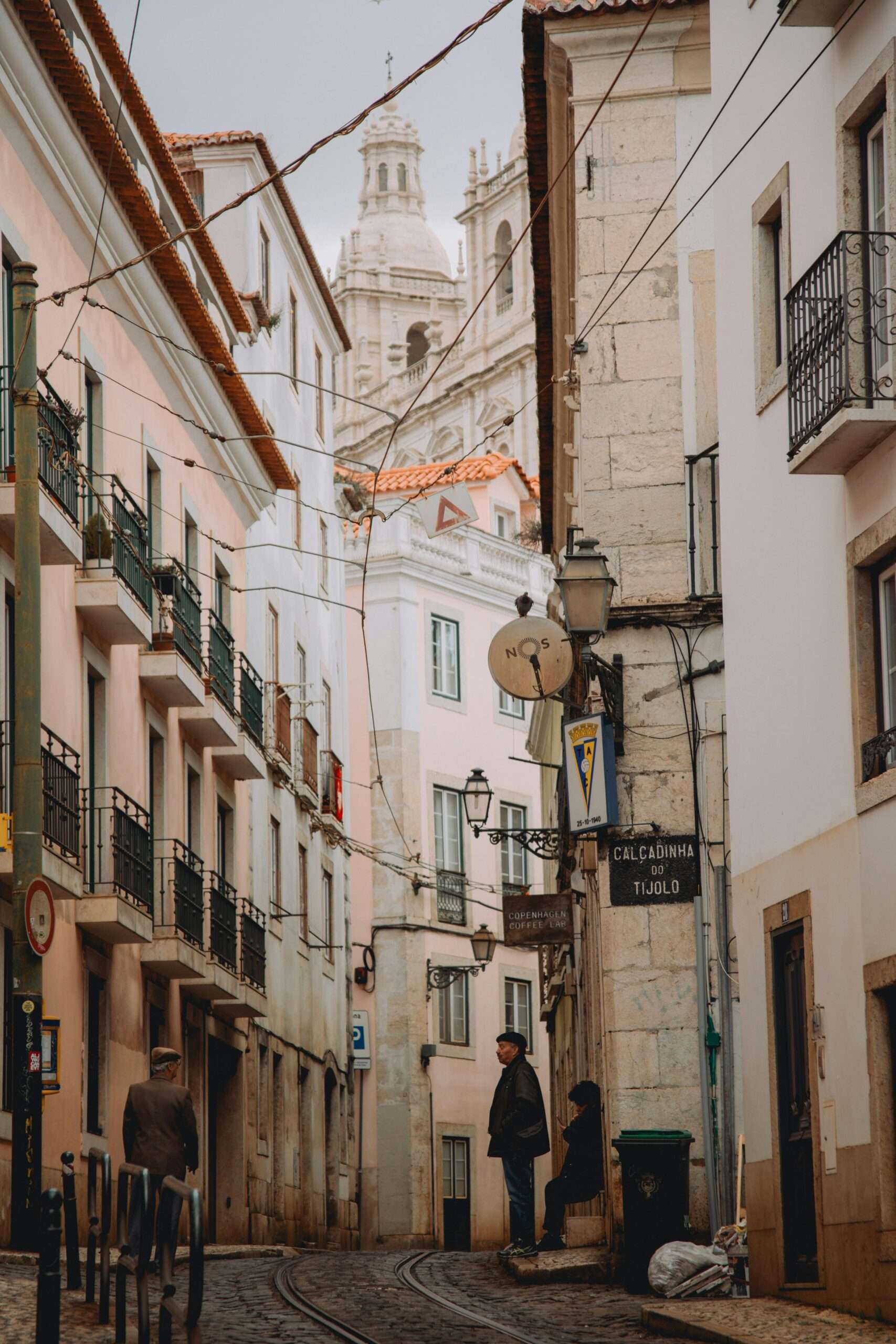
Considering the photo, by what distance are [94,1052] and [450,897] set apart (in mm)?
21355

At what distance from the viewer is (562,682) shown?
1747 centimetres

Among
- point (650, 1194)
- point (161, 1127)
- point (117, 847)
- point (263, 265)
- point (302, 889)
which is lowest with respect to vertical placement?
point (650, 1194)

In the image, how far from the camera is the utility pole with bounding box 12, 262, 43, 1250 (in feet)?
43.0

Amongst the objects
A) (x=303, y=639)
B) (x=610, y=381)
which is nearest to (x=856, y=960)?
(x=610, y=381)

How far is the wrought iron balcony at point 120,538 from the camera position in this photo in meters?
20.8

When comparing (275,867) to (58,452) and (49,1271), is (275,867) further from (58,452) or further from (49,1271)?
(49,1271)

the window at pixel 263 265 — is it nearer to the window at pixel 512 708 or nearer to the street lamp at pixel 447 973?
the street lamp at pixel 447 973

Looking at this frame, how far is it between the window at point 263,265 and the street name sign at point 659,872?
52.8 feet

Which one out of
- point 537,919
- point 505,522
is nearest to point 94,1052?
point 537,919

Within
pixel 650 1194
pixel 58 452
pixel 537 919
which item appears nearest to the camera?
pixel 650 1194

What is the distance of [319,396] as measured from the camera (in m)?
37.2

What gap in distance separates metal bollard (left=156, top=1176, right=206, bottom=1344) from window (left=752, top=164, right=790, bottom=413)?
6234 mm

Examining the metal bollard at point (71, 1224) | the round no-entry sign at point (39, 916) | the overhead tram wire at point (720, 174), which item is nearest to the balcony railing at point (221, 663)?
the overhead tram wire at point (720, 174)

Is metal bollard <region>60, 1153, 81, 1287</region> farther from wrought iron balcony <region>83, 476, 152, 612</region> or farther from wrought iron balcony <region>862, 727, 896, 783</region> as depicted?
wrought iron balcony <region>83, 476, 152, 612</region>
